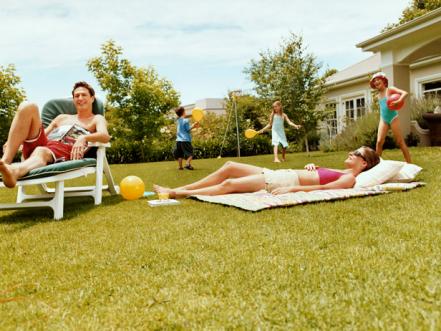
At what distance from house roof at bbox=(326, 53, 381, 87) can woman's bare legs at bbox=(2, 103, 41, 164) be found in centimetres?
1425

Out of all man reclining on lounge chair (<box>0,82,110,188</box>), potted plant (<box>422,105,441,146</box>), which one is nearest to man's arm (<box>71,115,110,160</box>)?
man reclining on lounge chair (<box>0,82,110,188</box>)

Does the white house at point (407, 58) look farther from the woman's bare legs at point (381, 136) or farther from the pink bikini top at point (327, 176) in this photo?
the pink bikini top at point (327, 176)

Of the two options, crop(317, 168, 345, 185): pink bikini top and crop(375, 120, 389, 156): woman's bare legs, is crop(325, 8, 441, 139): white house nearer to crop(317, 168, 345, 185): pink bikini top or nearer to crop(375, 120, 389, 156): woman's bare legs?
crop(375, 120, 389, 156): woman's bare legs

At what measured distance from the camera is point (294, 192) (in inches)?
161

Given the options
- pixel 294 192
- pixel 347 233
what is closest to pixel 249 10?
pixel 294 192

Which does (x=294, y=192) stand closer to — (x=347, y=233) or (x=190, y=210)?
(x=190, y=210)

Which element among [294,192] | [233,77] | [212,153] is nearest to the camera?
[294,192]

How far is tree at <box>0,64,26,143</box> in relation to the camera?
68.0 ft

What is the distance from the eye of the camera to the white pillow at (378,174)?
4328mm

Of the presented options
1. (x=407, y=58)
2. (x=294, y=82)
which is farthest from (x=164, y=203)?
(x=294, y=82)

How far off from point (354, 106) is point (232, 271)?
17.1 m

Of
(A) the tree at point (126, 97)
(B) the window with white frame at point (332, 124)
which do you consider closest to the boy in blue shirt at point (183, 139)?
(B) the window with white frame at point (332, 124)

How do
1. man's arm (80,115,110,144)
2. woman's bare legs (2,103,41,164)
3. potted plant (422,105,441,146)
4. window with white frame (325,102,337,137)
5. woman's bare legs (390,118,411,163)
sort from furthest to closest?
window with white frame (325,102,337,137) → potted plant (422,105,441,146) → woman's bare legs (390,118,411,163) → man's arm (80,115,110,144) → woman's bare legs (2,103,41,164)

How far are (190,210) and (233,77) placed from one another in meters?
20.9
